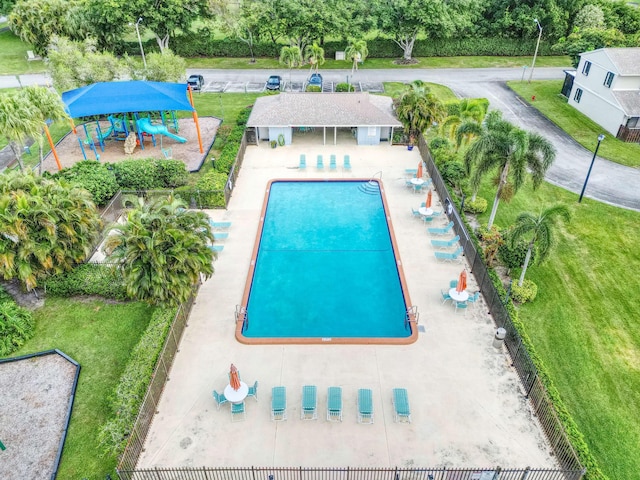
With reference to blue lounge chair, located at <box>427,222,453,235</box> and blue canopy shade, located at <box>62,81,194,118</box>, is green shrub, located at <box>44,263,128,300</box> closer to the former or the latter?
blue canopy shade, located at <box>62,81,194,118</box>

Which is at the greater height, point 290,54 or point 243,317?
point 290,54

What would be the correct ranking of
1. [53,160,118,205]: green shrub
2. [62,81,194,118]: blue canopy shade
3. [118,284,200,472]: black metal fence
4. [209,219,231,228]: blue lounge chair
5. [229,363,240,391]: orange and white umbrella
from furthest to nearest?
[62,81,194,118]: blue canopy shade < [53,160,118,205]: green shrub < [209,219,231,228]: blue lounge chair < [229,363,240,391]: orange and white umbrella < [118,284,200,472]: black metal fence

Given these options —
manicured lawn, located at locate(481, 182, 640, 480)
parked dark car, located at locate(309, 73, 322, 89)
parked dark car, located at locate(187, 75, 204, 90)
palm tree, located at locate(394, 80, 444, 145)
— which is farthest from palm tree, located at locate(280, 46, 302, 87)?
manicured lawn, located at locate(481, 182, 640, 480)

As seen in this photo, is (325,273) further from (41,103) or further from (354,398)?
(41,103)

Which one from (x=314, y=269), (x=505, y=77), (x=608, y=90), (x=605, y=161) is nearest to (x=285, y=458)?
(x=314, y=269)

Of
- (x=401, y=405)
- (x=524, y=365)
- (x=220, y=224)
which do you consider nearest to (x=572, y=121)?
(x=524, y=365)

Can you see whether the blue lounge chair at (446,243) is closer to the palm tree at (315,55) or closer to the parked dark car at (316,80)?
the parked dark car at (316,80)
